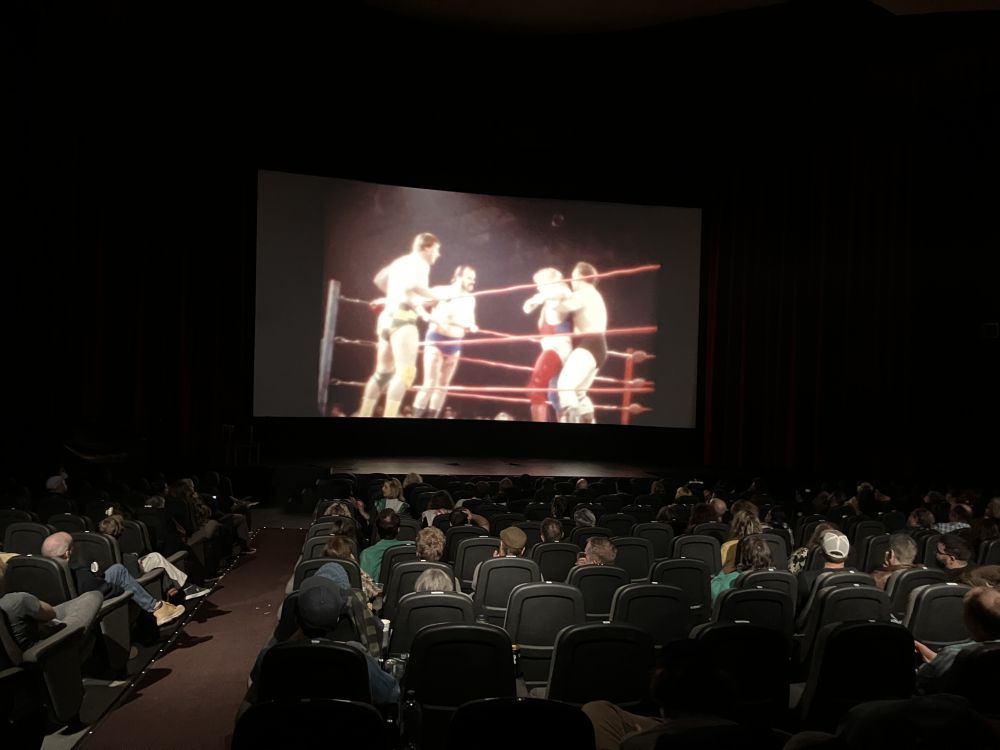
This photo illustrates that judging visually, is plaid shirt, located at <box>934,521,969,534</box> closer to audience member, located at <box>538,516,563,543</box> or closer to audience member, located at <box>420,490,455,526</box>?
audience member, located at <box>538,516,563,543</box>

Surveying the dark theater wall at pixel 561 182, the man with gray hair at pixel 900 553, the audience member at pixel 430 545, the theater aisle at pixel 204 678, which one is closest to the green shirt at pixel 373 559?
the theater aisle at pixel 204 678

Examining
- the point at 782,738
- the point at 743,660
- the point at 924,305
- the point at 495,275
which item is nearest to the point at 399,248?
the point at 495,275

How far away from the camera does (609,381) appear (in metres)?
19.0

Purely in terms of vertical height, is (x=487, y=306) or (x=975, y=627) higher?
(x=487, y=306)

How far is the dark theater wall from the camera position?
16.0 m

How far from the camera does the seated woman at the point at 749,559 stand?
6504 mm

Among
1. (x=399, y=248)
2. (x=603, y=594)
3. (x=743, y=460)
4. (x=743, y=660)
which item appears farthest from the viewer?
(x=743, y=460)

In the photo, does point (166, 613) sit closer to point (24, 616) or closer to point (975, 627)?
point (24, 616)

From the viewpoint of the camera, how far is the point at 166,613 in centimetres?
741

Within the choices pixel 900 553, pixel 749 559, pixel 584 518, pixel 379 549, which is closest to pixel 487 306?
pixel 584 518

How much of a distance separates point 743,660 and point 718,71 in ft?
51.2

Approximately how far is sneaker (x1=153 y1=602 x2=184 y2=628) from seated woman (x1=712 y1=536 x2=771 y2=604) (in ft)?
14.2

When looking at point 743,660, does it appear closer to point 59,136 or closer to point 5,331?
point 5,331

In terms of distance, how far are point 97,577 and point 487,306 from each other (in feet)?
41.5
